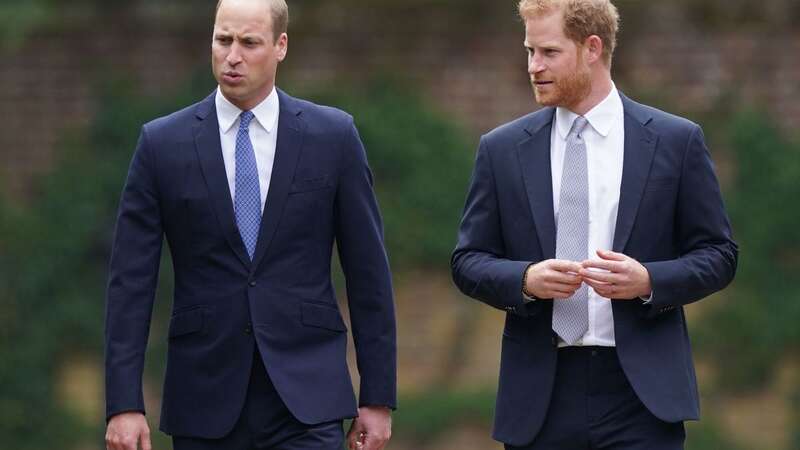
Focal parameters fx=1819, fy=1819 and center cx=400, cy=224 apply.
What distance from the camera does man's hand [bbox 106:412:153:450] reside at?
5.53m

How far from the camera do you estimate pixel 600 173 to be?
5562 millimetres

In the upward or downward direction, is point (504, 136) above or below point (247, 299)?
above

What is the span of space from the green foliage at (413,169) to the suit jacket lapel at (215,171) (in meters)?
5.01

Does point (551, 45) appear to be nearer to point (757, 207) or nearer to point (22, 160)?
point (757, 207)

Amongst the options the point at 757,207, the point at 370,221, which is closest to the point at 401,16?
the point at 757,207

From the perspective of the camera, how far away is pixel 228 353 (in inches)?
222

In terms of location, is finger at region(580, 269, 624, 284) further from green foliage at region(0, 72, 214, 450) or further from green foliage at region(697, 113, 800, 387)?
green foliage at region(0, 72, 214, 450)

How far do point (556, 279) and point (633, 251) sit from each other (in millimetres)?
343

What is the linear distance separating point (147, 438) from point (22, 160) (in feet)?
19.3

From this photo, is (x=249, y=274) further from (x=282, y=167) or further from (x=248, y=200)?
(x=282, y=167)

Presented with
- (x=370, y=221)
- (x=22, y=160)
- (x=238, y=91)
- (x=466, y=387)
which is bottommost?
(x=466, y=387)

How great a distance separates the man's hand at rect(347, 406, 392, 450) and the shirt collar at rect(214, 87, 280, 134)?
952 millimetres

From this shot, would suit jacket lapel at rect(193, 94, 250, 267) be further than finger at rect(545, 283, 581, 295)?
Yes

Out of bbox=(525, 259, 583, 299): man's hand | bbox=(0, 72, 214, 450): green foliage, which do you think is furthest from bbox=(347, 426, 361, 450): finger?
bbox=(0, 72, 214, 450): green foliage
